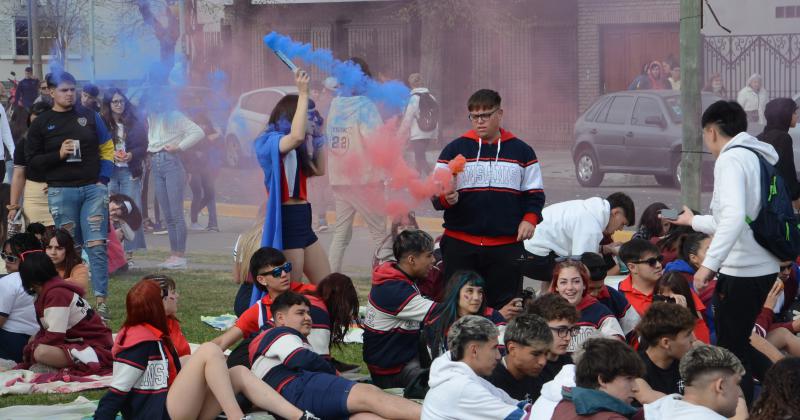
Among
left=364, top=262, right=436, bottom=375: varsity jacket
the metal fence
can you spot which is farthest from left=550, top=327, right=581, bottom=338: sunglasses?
the metal fence

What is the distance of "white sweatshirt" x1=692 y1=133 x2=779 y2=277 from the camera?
663 centimetres

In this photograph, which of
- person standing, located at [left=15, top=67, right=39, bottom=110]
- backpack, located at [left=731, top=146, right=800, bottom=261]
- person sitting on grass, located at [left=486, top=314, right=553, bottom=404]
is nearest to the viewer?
person sitting on grass, located at [left=486, top=314, right=553, bottom=404]

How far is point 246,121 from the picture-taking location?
53.8 ft

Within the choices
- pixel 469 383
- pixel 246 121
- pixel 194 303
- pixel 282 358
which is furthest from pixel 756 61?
pixel 469 383

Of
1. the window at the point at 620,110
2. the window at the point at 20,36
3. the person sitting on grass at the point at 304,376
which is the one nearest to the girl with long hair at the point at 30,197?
the person sitting on grass at the point at 304,376

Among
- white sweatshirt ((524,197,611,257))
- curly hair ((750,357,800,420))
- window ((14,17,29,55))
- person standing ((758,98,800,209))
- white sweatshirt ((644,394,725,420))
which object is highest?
window ((14,17,29,55))

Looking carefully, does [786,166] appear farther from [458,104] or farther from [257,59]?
[458,104]

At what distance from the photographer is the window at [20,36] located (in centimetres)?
2030

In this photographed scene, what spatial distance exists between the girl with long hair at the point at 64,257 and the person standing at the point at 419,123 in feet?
8.26

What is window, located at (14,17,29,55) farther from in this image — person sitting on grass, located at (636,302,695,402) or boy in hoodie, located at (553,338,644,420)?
boy in hoodie, located at (553,338,644,420)

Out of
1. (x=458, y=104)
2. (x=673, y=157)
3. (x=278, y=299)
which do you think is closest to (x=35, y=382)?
(x=278, y=299)

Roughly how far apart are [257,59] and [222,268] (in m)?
7.87

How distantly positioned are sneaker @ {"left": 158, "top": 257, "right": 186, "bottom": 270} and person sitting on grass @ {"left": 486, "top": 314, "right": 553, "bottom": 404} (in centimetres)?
712

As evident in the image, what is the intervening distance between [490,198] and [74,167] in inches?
163
